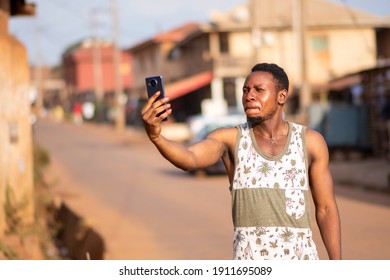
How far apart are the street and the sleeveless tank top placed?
502cm

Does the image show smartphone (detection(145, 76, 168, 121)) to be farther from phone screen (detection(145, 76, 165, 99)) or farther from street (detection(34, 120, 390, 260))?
street (detection(34, 120, 390, 260))

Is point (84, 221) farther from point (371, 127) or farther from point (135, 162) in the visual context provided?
point (135, 162)

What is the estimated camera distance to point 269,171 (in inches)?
170

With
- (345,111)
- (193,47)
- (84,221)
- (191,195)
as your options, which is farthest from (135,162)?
(193,47)

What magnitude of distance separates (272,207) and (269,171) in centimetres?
15

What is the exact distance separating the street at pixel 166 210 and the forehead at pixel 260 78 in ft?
16.7

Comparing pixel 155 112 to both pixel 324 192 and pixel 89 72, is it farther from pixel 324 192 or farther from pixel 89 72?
pixel 89 72

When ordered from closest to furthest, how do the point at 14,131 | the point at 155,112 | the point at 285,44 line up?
1. the point at 155,112
2. the point at 14,131
3. the point at 285,44

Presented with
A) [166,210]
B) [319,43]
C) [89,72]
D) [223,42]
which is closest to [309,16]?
[319,43]

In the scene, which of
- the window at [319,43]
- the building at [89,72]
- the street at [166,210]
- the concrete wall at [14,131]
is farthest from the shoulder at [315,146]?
the building at [89,72]

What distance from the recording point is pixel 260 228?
4.30 meters

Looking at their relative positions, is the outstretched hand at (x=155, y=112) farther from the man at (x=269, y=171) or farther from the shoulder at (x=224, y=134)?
the shoulder at (x=224, y=134)

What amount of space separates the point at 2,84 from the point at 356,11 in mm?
38256

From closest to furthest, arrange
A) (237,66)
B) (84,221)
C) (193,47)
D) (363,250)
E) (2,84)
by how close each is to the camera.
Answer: (363,250), (2,84), (84,221), (237,66), (193,47)
